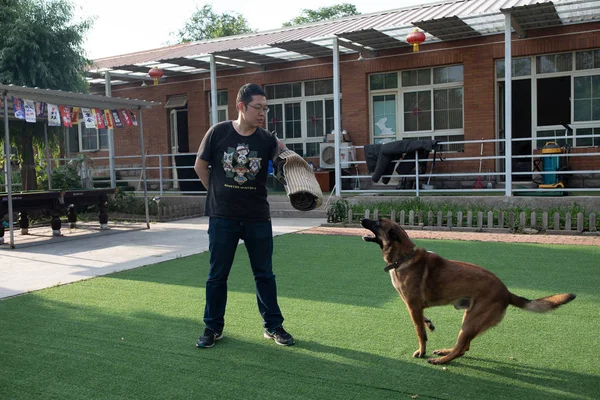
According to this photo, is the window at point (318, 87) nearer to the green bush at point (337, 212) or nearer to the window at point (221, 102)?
the window at point (221, 102)

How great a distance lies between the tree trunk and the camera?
13.2 metres

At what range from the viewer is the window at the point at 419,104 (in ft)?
46.3

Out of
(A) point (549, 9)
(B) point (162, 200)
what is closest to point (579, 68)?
(A) point (549, 9)

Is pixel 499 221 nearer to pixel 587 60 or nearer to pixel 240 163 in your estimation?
pixel 587 60

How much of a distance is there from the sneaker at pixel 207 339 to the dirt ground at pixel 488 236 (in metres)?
6.00

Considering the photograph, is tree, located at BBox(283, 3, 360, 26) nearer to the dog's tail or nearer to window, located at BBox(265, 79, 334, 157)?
window, located at BBox(265, 79, 334, 157)

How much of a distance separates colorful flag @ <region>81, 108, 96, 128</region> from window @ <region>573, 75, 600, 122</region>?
34.7 ft

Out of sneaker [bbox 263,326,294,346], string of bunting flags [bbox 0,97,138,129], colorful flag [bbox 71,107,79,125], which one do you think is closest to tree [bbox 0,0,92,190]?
string of bunting flags [bbox 0,97,138,129]

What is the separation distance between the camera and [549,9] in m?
10.9

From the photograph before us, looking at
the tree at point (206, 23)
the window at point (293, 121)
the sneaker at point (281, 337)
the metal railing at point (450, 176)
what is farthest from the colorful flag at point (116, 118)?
the tree at point (206, 23)

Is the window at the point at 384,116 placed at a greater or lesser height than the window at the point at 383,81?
lesser

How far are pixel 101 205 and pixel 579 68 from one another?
436 inches

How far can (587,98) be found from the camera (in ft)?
41.8

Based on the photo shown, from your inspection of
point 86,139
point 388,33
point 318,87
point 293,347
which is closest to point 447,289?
point 293,347
